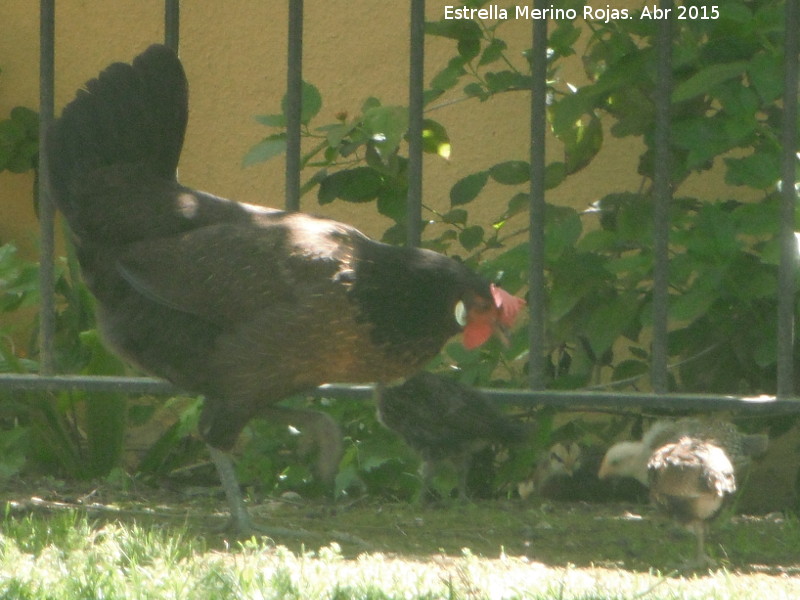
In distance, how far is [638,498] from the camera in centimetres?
541

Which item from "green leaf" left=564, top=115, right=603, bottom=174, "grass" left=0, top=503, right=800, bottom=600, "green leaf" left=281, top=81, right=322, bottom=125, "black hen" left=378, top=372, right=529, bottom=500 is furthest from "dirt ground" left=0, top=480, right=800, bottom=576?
"green leaf" left=281, top=81, right=322, bottom=125

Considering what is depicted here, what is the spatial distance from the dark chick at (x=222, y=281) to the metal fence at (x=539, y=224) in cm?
19

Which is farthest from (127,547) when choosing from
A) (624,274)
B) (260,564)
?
(624,274)

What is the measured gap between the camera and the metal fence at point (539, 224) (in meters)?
3.89

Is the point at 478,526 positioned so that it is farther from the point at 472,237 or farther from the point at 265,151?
the point at 265,151

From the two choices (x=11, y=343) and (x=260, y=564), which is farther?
(x=11, y=343)

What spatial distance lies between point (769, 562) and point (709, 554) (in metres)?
0.20

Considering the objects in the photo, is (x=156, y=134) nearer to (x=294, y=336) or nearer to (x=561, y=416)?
(x=294, y=336)

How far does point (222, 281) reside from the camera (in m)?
3.82

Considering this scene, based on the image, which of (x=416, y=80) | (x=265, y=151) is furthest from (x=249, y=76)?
(x=416, y=80)

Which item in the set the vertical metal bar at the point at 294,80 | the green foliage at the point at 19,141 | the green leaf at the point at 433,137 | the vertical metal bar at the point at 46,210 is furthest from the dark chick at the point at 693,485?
the green foliage at the point at 19,141

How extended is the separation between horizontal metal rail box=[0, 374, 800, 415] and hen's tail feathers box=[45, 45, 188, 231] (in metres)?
0.62

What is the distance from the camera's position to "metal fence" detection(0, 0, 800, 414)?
3.89 metres

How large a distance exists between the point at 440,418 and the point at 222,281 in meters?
1.22
